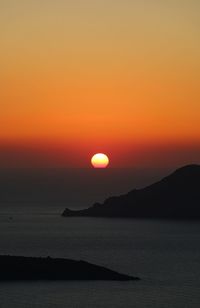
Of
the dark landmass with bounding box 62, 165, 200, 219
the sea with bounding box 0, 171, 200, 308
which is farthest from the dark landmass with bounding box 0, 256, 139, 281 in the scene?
the dark landmass with bounding box 62, 165, 200, 219

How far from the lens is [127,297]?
60.9 meters

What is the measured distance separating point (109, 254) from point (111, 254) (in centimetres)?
21

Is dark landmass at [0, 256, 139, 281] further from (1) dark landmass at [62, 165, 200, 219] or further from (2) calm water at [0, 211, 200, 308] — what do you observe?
(1) dark landmass at [62, 165, 200, 219]

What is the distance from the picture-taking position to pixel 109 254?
9556 centimetres

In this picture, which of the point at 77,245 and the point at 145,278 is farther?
the point at 77,245

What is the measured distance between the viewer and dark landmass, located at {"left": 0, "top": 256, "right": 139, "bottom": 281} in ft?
221

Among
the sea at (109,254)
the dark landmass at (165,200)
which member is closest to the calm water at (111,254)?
the sea at (109,254)

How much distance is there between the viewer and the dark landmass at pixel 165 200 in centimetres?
15550

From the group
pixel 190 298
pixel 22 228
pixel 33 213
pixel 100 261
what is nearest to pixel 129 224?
pixel 22 228

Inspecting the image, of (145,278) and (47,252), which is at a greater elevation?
(47,252)

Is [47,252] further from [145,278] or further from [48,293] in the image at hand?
[48,293]

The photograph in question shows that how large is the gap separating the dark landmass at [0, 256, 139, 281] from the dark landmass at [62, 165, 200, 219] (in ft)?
279

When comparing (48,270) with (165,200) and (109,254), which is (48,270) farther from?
(165,200)

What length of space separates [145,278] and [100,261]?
1614cm
